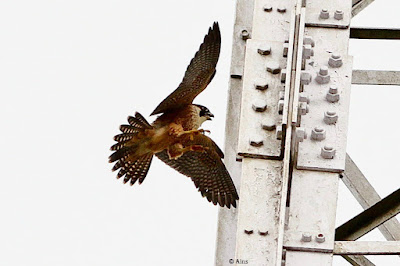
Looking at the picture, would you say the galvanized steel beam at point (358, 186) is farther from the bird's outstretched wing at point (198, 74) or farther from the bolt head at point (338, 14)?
the bolt head at point (338, 14)

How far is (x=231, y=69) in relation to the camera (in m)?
8.87

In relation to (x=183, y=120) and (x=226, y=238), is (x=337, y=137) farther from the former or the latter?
(x=183, y=120)

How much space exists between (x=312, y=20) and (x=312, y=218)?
1308mm

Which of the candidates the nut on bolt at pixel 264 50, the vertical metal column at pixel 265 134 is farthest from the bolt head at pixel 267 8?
the nut on bolt at pixel 264 50

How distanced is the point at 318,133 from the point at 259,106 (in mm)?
330

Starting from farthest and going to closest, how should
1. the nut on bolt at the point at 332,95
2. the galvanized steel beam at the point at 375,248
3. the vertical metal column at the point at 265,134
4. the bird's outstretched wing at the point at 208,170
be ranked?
the bird's outstretched wing at the point at 208,170 < the nut on bolt at the point at 332,95 < the galvanized steel beam at the point at 375,248 < the vertical metal column at the point at 265,134

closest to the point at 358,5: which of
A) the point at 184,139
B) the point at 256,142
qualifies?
the point at 184,139

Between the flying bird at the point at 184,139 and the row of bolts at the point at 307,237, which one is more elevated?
the flying bird at the point at 184,139

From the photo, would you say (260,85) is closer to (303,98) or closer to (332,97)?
(303,98)

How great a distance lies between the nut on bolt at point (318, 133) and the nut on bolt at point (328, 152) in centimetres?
7

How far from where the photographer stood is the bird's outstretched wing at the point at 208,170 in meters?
9.13

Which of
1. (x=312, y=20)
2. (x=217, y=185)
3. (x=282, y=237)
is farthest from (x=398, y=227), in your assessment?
(x=282, y=237)

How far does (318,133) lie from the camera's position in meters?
6.91

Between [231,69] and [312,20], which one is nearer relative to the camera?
[312,20]
